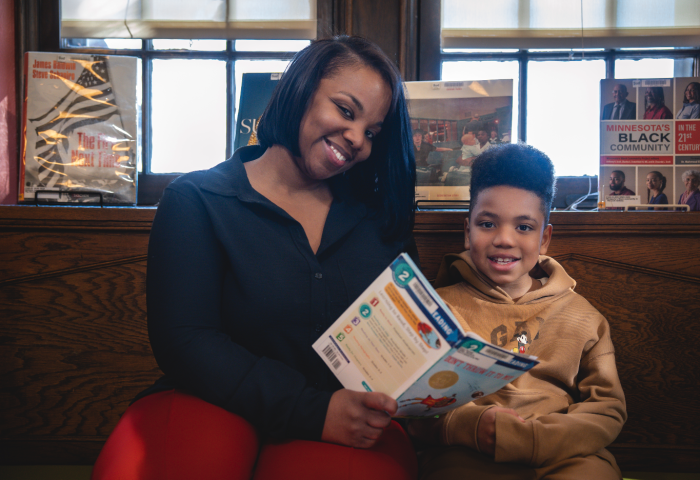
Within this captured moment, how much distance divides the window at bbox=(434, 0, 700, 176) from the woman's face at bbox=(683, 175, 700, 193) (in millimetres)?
342

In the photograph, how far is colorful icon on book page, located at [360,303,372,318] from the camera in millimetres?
719

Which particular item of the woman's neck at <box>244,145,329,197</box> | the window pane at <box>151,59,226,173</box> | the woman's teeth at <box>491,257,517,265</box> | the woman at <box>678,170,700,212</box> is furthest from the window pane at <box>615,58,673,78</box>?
the window pane at <box>151,59,226,173</box>

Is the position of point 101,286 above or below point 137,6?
below

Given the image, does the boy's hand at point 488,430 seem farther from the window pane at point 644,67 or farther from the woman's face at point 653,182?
the window pane at point 644,67

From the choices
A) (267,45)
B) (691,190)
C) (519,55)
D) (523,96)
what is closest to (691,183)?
(691,190)

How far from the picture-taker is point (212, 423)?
77 centimetres

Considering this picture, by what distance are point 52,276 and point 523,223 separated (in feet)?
4.08

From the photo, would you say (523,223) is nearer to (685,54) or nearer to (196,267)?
(196,267)

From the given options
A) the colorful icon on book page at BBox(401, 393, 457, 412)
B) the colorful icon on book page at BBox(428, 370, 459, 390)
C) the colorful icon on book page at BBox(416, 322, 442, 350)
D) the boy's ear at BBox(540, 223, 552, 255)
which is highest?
the boy's ear at BBox(540, 223, 552, 255)

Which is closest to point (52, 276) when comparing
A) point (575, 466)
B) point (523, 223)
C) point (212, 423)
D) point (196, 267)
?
point (196, 267)

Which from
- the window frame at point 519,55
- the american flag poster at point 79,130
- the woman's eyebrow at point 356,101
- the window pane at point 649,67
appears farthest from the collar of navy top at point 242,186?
the window pane at point 649,67

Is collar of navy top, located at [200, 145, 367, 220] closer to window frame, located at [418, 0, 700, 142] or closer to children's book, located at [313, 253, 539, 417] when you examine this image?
children's book, located at [313, 253, 539, 417]

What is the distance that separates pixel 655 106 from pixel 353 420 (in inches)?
51.1

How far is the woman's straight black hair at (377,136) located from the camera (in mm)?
947
